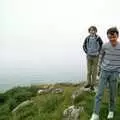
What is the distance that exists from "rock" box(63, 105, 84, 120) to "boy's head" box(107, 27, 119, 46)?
2816mm

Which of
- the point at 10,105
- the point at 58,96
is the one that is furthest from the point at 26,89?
the point at 58,96

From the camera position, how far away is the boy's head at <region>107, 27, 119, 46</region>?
1191cm

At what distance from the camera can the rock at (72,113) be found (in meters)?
13.7

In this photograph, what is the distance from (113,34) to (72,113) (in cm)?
319

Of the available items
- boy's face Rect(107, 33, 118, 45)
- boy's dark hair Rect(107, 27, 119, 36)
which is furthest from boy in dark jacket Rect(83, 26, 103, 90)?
boy's dark hair Rect(107, 27, 119, 36)

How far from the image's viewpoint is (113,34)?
12.0m

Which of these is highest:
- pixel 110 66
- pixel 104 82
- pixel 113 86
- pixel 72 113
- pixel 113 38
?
pixel 113 38

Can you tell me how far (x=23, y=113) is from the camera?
17125 mm

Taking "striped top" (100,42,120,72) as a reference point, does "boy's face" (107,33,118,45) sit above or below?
above

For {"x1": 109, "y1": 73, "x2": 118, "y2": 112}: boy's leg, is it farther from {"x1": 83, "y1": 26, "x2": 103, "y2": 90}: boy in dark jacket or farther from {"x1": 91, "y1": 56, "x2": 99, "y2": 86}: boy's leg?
{"x1": 91, "y1": 56, "x2": 99, "y2": 86}: boy's leg

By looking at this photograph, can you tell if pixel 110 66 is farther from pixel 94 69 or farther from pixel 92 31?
pixel 94 69

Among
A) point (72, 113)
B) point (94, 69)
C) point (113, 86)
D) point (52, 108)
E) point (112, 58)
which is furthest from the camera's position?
point (52, 108)

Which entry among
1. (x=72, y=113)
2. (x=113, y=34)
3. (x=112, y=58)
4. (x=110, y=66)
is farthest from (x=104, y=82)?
(x=72, y=113)

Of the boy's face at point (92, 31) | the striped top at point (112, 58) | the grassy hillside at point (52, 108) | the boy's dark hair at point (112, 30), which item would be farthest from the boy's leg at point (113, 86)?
the boy's face at point (92, 31)
